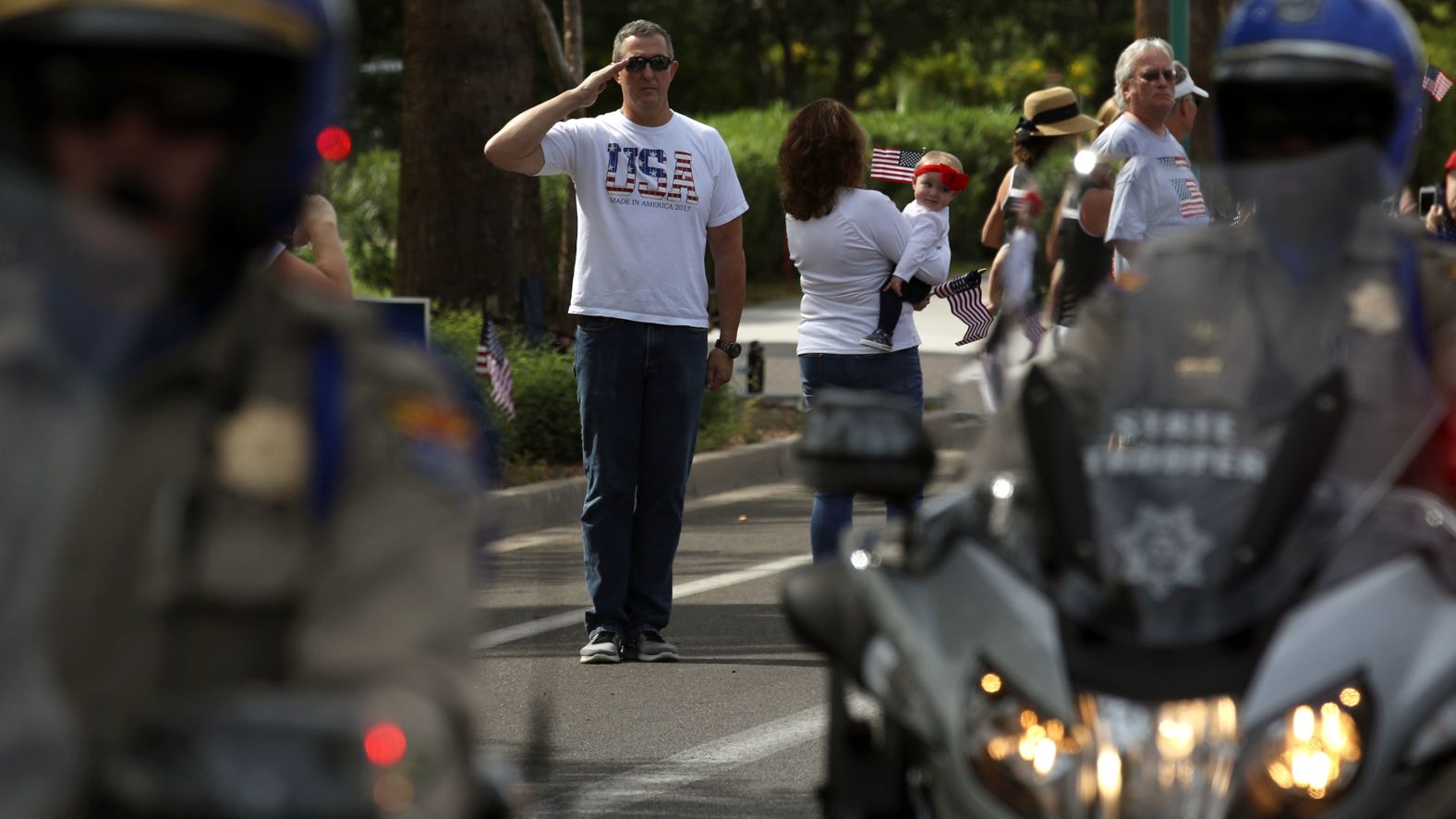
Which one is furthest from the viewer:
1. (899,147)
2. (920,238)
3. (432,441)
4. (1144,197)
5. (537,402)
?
(899,147)

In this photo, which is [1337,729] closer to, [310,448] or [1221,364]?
[1221,364]

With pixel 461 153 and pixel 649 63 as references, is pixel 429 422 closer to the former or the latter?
pixel 649 63

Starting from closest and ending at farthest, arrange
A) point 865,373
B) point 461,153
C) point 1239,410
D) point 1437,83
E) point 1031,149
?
point 1239,410 → point 1031,149 → point 865,373 → point 461,153 → point 1437,83

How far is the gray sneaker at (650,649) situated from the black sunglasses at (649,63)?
1.94 metres

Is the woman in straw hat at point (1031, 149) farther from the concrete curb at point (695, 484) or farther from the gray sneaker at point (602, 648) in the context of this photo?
the gray sneaker at point (602, 648)

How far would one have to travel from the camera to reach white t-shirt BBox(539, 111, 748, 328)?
7.70 meters

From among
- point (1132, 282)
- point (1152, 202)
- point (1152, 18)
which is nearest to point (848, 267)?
point (1152, 202)

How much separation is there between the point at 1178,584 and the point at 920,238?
5960 mm

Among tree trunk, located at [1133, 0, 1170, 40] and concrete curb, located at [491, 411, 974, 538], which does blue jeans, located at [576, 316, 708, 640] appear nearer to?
concrete curb, located at [491, 411, 974, 538]

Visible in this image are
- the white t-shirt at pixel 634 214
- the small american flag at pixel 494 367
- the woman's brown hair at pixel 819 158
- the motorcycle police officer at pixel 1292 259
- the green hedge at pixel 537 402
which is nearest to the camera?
the motorcycle police officer at pixel 1292 259

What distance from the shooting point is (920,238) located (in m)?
8.70

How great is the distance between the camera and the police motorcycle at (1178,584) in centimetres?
272

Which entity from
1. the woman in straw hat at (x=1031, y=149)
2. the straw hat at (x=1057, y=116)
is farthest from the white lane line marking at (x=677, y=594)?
the straw hat at (x=1057, y=116)

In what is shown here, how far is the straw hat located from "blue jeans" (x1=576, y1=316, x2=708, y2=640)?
1434 mm
